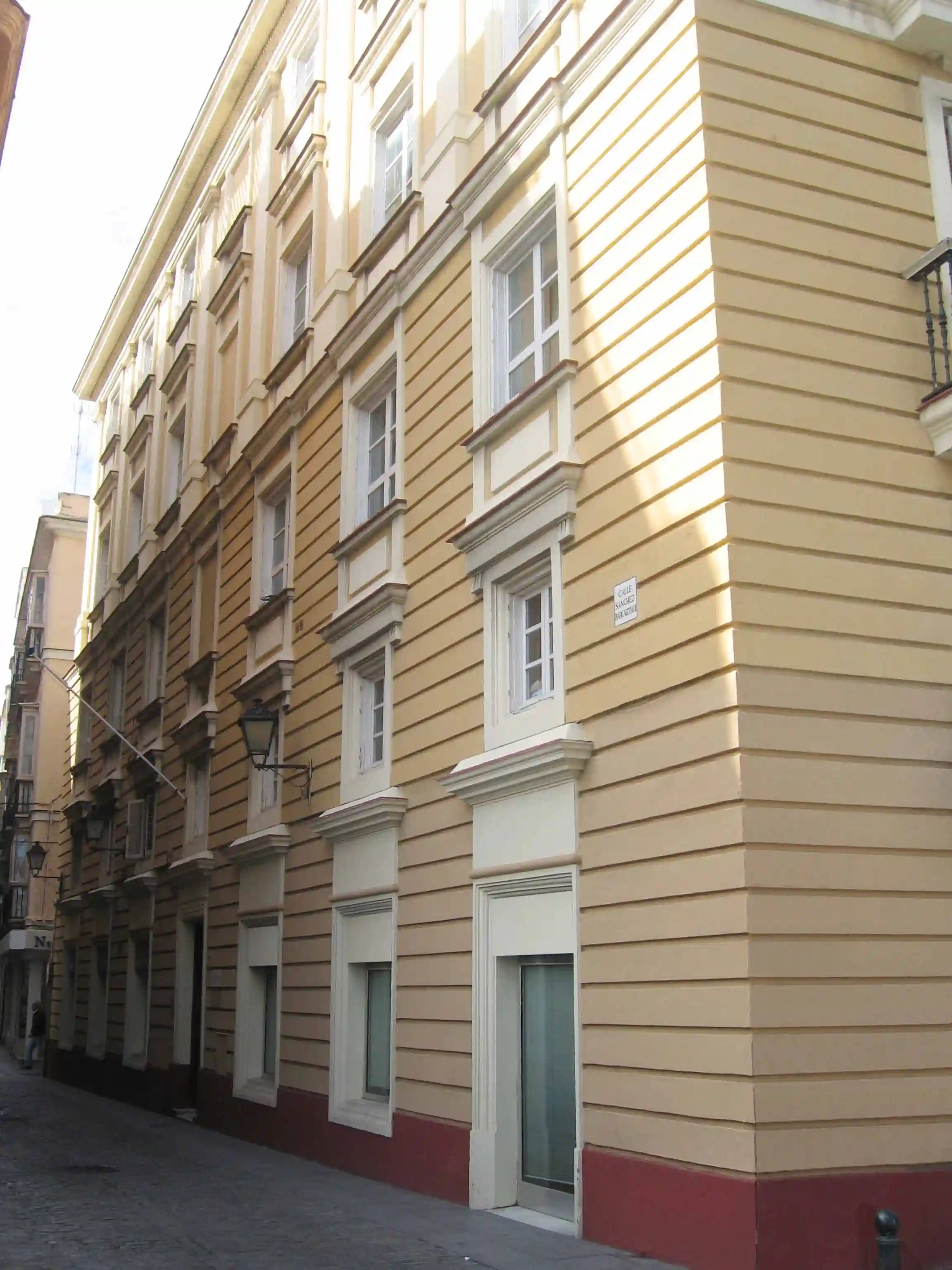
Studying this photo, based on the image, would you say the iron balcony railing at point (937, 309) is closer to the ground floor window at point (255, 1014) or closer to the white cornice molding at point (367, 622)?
the white cornice molding at point (367, 622)

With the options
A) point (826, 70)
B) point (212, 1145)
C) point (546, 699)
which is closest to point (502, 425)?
point (546, 699)

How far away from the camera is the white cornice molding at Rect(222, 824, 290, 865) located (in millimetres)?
15617

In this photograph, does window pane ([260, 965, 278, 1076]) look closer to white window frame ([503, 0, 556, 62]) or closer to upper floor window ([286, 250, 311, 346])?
upper floor window ([286, 250, 311, 346])

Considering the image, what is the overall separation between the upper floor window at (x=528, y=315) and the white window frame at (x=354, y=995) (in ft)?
16.4

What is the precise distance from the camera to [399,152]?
15445 mm

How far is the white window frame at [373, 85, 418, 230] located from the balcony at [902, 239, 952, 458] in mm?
6561

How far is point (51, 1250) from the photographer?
912 centimetres

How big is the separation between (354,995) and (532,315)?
6.92 meters

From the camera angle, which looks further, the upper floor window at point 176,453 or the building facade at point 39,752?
the building facade at point 39,752

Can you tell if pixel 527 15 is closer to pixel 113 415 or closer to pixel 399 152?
pixel 399 152

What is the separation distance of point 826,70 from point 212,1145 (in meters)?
12.9

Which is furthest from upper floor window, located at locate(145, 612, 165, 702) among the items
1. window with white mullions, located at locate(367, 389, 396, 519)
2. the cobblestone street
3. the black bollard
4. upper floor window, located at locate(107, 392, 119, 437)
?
the black bollard

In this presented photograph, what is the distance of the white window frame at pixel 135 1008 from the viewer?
22.6 meters

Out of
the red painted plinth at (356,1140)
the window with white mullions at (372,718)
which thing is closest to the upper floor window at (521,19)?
the window with white mullions at (372,718)
